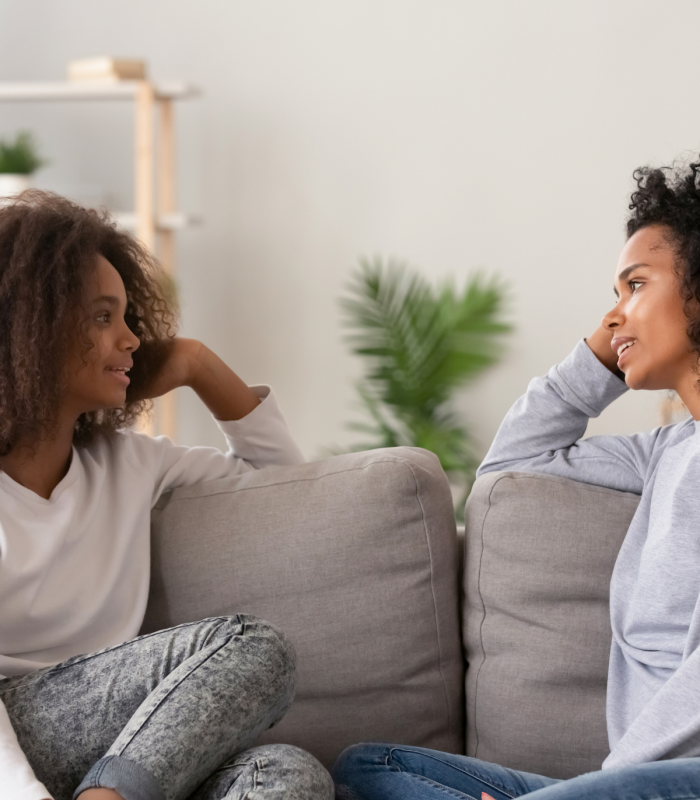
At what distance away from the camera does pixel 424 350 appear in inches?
122

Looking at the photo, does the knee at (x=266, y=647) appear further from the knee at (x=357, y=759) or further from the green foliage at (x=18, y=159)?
the green foliage at (x=18, y=159)

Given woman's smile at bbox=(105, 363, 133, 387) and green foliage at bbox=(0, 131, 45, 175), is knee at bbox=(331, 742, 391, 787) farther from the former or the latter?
green foliage at bbox=(0, 131, 45, 175)

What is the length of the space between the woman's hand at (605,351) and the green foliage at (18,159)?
7.83 feet

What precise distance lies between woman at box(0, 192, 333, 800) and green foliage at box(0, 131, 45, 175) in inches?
73.8

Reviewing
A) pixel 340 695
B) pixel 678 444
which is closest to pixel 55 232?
pixel 340 695

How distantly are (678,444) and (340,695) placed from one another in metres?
0.59

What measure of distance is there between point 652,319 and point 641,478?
233 mm

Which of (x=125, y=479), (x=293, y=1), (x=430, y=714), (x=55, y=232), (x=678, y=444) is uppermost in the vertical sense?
(x=293, y=1)

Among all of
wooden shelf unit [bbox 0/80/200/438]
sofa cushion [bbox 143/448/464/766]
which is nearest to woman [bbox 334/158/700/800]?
sofa cushion [bbox 143/448/464/766]

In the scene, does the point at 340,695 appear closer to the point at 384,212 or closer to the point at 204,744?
the point at 204,744

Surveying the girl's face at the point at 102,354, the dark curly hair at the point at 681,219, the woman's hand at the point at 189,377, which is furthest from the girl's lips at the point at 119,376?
the dark curly hair at the point at 681,219

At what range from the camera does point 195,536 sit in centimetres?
131

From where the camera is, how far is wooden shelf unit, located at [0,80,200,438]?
9.87 ft

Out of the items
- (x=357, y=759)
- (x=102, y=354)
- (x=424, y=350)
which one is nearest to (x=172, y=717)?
(x=357, y=759)
